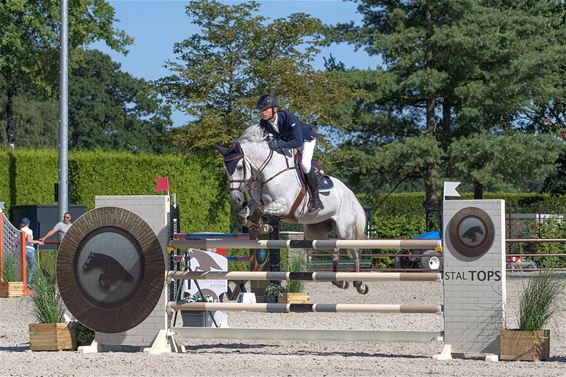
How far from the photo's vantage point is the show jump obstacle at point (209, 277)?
859 centimetres

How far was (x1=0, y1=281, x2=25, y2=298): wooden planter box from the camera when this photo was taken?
16.8 meters

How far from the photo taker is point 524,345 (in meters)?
8.45

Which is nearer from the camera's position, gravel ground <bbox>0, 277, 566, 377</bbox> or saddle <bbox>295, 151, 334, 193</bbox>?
gravel ground <bbox>0, 277, 566, 377</bbox>

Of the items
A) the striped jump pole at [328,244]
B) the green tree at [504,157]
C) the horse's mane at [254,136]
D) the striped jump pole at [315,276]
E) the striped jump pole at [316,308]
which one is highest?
the green tree at [504,157]

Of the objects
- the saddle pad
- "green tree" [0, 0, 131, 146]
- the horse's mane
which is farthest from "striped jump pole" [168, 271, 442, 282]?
"green tree" [0, 0, 131, 146]

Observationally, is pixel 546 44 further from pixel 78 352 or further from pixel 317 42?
pixel 78 352

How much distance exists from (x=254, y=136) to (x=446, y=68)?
65.1ft

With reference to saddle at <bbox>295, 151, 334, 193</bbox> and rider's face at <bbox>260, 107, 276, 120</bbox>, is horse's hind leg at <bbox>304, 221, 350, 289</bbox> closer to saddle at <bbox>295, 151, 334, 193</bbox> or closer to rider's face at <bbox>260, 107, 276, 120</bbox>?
saddle at <bbox>295, 151, 334, 193</bbox>

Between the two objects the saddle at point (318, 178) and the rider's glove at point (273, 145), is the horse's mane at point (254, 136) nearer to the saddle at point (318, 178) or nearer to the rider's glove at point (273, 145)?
the rider's glove at point (273, 145)

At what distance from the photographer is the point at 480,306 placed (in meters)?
8.58

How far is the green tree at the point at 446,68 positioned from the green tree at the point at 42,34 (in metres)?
6.72

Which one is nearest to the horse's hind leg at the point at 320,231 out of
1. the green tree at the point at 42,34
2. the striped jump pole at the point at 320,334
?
the striped jump pole at the point at 320,334

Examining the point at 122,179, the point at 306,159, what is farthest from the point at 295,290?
the point at 122,179

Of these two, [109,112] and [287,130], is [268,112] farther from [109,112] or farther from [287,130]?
[109,112]
